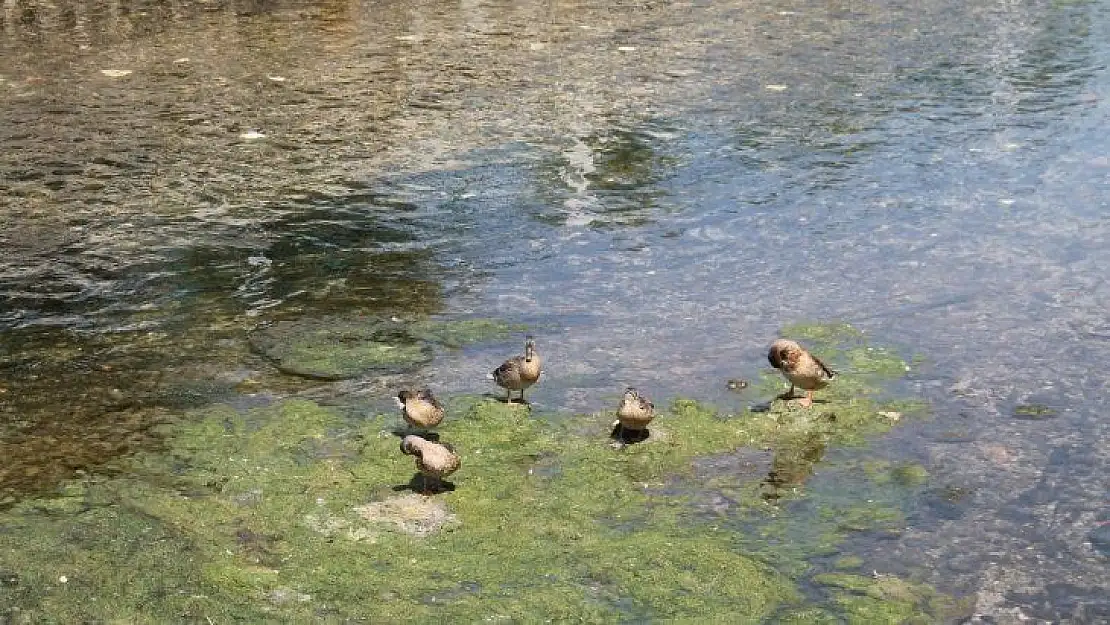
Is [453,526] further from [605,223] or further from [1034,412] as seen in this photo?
[605,223]

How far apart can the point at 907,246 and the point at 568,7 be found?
9660mm

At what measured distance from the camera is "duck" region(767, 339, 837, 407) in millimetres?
7078

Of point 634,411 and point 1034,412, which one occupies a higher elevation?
point 634,411

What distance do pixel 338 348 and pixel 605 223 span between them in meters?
2.81

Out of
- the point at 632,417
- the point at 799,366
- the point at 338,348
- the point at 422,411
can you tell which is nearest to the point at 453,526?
the point at 422,411

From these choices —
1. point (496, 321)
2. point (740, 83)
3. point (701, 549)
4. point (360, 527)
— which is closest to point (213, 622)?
point (360, 527)

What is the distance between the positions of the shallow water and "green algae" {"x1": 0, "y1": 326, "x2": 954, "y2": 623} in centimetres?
29

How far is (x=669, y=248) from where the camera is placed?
971 centimetres

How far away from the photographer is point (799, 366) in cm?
708

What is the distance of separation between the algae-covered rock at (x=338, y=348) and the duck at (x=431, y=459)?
1.37 m

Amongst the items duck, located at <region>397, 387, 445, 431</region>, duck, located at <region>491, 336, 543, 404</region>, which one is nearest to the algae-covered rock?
duck, located at <region>491, 336, 543, 404</region>

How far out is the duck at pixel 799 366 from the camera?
7.08 meters

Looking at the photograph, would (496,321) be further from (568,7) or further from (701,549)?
(568,7)

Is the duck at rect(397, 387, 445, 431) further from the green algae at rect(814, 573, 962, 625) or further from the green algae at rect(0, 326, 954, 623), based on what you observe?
the green algae at rect(814, 573, 962, 625)
